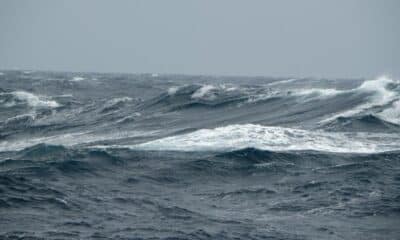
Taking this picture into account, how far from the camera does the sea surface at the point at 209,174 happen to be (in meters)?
16.3

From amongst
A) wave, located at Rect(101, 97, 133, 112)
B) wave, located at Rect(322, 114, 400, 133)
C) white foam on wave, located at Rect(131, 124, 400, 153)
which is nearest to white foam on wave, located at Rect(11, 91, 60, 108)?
wave, located at Rect(101, 97, 133, 112)

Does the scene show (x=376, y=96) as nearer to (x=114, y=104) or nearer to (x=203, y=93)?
(x=203, y=93)

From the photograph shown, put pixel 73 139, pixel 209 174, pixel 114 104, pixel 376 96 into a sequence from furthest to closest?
pixel 114 104, pixel 376 96, pixel 73 139, pixel 209 174

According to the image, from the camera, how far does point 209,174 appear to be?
23.2 metres

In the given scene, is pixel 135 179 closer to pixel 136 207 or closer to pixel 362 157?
pixel 136 207

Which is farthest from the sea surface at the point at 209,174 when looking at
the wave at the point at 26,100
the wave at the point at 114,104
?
the wave at the point at 26,100

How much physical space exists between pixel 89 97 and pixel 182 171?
4203 cm

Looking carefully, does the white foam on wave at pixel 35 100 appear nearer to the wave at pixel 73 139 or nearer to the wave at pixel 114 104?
the wave at pixel 114 104

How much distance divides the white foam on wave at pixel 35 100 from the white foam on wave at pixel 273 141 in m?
24.6

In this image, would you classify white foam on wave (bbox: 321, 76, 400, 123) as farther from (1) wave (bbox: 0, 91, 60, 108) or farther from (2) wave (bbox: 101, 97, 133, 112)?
(1) wave (bbox: 0, 91, 60, 108)

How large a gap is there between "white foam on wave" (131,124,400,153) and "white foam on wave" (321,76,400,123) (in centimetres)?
517

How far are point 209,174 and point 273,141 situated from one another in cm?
658

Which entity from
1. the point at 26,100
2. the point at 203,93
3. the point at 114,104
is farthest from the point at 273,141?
the point at 26,100

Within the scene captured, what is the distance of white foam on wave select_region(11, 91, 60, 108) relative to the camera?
54.7m
